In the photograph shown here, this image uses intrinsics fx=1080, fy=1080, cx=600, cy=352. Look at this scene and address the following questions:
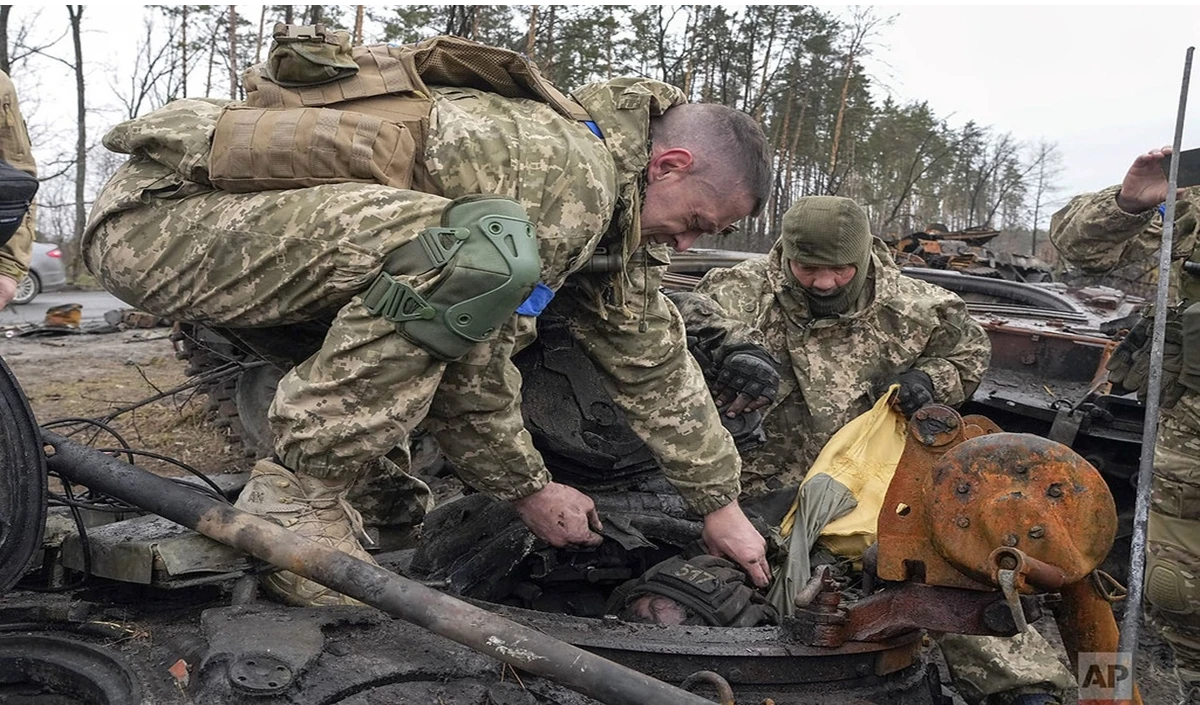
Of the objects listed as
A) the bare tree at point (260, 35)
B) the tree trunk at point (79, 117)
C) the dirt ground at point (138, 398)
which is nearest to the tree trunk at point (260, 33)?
the bare tree at point (260, 35)

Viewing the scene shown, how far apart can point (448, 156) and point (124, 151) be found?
874 millimetres

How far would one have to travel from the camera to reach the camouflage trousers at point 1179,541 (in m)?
3.53

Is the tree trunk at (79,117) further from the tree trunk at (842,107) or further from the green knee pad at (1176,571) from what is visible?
the green knee pad at (1176,571)

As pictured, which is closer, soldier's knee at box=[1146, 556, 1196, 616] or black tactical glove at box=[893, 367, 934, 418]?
soldier's knee at box=[1146, 556, 1196, 616]

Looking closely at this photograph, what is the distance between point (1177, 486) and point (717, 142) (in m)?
2.04

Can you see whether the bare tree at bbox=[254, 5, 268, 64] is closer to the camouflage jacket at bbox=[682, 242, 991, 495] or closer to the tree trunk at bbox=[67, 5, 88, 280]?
the tree trunk at bbox=[67, 5, 88, 280]

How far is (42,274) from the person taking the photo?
623 inches

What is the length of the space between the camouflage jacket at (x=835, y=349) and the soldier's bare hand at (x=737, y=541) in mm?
1547

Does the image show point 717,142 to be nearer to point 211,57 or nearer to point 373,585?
point 373,585

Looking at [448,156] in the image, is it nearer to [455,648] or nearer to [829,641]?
[455,648]

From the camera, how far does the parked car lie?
15727 mm

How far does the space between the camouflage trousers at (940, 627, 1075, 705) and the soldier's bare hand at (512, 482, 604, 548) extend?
3.34 ft

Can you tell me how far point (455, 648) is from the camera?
215 cm

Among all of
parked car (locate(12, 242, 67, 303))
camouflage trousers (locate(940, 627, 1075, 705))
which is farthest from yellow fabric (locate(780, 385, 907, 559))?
parked car (locate(12, 242, 67, 303))
